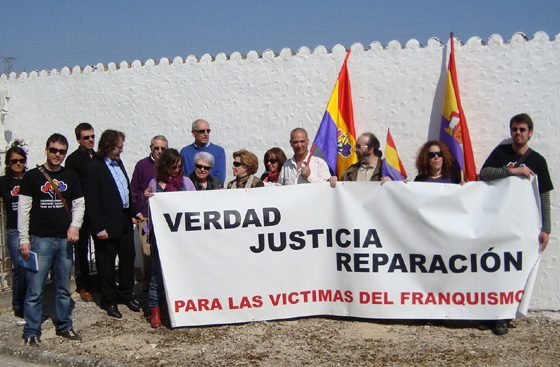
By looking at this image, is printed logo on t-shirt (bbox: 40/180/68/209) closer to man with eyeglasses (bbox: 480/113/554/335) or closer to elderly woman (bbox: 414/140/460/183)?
elderly woman (bbox: 414/140/460/183)

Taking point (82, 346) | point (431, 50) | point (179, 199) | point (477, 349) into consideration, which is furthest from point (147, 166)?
point (477, 349)

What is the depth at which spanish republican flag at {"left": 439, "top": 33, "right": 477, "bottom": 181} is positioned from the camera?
657 centimetres

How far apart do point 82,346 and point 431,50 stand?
4621 millimetres

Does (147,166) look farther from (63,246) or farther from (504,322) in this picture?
(504,322)

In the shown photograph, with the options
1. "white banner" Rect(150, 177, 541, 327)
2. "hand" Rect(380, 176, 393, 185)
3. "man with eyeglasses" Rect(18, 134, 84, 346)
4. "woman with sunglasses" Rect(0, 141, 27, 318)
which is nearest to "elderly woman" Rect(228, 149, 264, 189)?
"white banner" Rect(150, 177, 541, 327)

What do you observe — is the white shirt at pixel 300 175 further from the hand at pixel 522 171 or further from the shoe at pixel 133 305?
the shoe at pixel 133 305

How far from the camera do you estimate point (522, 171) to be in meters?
5.69

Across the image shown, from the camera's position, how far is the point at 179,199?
5.99 metres

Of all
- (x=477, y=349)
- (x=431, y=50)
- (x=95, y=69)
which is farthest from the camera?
(x=95, y=69)

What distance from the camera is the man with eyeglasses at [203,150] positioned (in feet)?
24.1

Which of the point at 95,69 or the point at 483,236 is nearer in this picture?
the point at 483,236

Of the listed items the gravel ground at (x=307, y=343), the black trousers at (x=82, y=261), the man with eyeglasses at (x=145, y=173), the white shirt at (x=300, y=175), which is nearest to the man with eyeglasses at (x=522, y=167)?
the gravel ground at (x=307, y=343)

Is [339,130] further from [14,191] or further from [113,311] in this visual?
[14,191]

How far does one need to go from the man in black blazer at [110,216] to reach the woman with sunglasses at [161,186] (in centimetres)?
52
